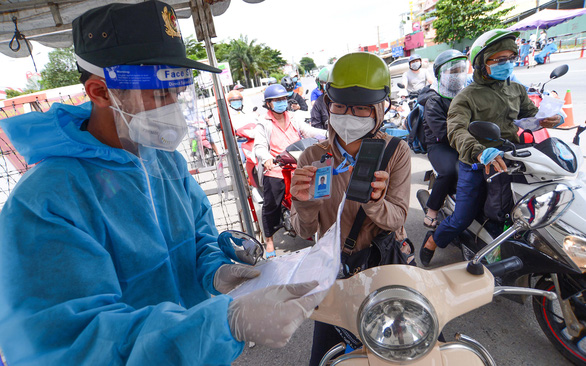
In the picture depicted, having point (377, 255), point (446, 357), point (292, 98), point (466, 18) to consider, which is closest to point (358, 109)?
point (377, 255)

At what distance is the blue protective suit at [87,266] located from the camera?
2.49ft

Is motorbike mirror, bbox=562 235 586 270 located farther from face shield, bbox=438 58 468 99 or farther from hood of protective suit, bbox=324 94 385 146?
face shield, bbox=438 58 468 99

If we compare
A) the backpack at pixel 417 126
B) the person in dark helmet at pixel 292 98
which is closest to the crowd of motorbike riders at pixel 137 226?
the backpack at pixel 417 126

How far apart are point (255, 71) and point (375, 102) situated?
55.1 meters

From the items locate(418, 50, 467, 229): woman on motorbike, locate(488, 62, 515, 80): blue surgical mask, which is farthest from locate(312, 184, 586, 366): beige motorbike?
locate(418, 50, 467, 229): woman on motorbike

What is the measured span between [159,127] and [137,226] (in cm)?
39

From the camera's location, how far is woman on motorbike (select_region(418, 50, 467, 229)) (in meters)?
3.40

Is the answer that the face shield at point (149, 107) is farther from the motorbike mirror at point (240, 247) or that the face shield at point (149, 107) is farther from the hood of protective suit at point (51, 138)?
the motorbike mirror at point (240, 247)

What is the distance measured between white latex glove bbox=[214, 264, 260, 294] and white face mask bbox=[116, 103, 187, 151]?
558mm

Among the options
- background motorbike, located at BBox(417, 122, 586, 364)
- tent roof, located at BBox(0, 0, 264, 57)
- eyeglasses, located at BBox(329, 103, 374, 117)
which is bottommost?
background motorbike, located at BBox(417, 122, 586, 364)

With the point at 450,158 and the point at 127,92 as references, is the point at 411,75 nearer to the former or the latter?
the point at 450,158

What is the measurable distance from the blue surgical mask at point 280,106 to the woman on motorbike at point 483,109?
206 cm

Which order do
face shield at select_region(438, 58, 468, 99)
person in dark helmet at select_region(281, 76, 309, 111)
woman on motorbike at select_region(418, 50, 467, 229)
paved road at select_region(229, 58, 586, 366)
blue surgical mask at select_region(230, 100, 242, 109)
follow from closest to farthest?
1. paved road at select_region(229, 58, 586, 366)
2. woman on motorbike at select_region(418, 50, 467, 229)
3. face shield at select_region(438, 58, 468, 99)
4. blue surgical mask at select_region(230, 100, 242, 109)
5. person in dark helmet at select_region(281, 76, 309, 111)

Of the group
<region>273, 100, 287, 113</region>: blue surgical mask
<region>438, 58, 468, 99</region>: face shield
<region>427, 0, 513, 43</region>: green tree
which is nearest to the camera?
<region>438, 58, 468, 99</region>: face shield
